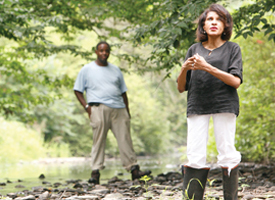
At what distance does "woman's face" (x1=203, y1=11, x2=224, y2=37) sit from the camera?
3.15 metres

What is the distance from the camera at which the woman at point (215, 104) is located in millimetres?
3064

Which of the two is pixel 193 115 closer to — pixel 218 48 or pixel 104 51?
pixel 218 48

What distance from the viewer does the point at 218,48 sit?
10.5 ft

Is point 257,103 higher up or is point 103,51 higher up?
point 103,51

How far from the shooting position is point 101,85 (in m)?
6.36

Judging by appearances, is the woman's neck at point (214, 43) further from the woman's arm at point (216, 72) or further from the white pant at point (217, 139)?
the white pant at point (217, 139)

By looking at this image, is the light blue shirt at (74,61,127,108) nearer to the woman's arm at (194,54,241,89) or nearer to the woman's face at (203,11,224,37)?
the woman's face at (203,11,224,37)

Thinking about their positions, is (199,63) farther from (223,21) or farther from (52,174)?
(52,174)

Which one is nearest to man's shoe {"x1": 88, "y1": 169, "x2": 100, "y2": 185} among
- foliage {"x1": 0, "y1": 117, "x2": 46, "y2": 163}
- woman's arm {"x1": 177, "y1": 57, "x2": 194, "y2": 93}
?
woman's arm {"x1": 177, "y1": 57, "x2": 194, "y2": 93}

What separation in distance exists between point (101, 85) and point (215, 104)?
3.50 meters

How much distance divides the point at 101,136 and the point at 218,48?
352 cm

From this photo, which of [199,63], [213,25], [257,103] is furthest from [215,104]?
[257,103]

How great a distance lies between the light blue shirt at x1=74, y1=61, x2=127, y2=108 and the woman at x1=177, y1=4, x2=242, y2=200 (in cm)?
322

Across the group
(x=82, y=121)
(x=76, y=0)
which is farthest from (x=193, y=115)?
(x=82, y=121)
